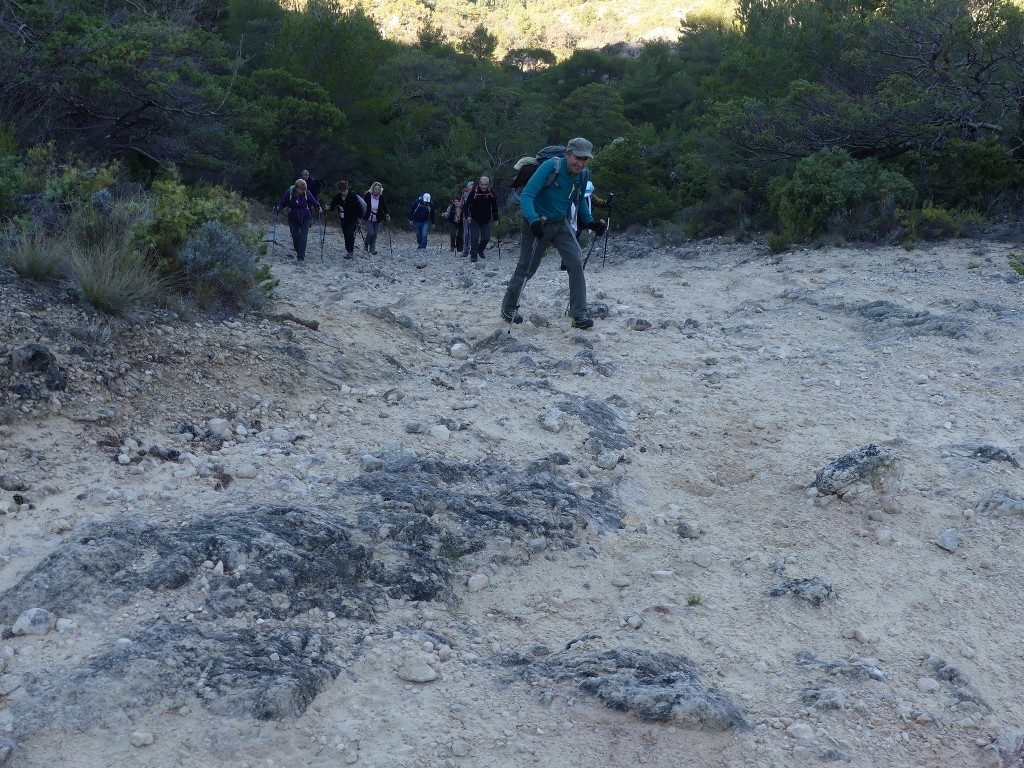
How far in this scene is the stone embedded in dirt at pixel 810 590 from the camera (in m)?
3.47

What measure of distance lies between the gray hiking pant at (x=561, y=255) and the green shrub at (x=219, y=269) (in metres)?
2.11

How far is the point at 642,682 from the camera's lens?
2912mm

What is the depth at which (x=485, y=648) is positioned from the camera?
3.14 meters

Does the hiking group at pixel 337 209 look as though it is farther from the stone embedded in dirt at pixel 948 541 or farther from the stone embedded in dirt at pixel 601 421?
the stone embedded in dirt at pixel 948 541

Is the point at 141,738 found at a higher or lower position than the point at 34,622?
lower

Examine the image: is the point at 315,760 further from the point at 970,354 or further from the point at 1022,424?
the point at 970,354

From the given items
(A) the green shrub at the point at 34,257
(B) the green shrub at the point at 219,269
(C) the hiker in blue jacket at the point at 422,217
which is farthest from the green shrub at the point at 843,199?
(A) the green shrub at the point at 34,257

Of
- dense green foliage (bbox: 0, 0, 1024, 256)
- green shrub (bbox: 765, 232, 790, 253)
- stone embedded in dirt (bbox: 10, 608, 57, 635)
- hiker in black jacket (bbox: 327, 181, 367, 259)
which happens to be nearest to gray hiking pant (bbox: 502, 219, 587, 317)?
dense green foliage (bbox: 0, 0, 1024, 256)

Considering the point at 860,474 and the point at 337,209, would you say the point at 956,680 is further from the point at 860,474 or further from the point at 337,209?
the point at 337,209

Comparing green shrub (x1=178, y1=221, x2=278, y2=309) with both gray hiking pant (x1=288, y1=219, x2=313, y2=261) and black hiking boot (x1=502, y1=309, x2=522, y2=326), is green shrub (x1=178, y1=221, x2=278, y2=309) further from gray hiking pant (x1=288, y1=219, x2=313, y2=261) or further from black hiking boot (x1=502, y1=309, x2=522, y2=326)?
gray hiking pant (x1=288, y1=219, x2=313, y2=261)

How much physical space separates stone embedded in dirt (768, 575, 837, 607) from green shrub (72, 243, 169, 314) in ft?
13.4

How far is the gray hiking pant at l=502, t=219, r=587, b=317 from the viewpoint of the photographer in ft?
24.5

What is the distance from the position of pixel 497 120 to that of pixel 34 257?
72.9 ft

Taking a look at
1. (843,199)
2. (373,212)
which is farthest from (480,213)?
(843,199)
